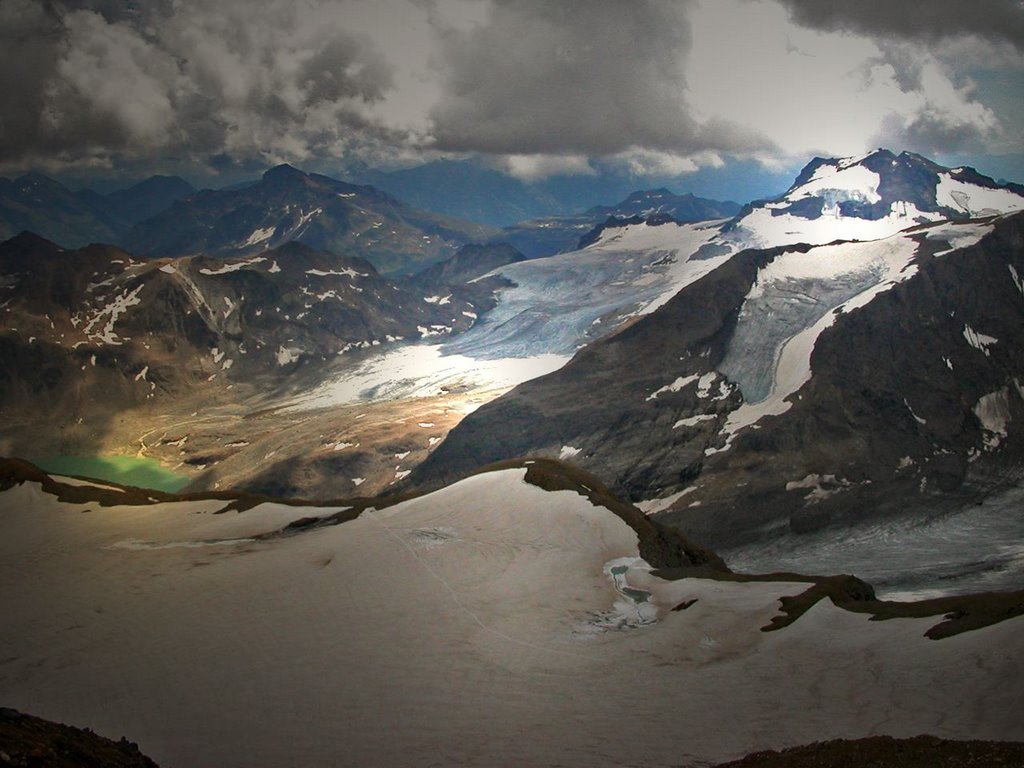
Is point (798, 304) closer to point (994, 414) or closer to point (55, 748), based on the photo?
point (994, 414)

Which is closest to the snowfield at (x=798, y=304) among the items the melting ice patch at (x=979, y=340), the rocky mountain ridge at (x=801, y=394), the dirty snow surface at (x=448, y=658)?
the melting ice patch at (x=979, y=340)

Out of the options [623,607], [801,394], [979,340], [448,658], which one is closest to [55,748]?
[448,658]

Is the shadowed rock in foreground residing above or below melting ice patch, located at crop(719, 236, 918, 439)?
below

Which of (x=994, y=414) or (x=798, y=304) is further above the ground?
(x=798, y=304)

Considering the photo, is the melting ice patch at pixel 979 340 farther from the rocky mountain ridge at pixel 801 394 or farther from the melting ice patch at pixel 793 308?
the melting ice patch at pixel 793 308

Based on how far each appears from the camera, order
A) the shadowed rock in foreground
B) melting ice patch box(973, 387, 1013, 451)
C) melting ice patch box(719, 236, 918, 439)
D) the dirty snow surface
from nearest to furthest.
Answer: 1. the shadowed rock in foreground
2. the dirty snow surface
3. melting ice patch box(973, 387, 1013, 451)
4. melting ice patch box(719, 236, 918, 439)

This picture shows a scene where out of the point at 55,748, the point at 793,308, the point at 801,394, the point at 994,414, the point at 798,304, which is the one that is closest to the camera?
the point at 55,748

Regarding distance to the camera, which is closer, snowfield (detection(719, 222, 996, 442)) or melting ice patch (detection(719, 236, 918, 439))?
snowfield (detection(719, 222, 996, 442))

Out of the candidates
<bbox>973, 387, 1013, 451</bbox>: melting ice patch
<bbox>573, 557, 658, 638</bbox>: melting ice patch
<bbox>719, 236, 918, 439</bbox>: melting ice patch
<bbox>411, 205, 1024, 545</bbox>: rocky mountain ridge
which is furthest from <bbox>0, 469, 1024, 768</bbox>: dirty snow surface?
<bbox>973, 387, 1013, 451</bbox>: melting ice patch

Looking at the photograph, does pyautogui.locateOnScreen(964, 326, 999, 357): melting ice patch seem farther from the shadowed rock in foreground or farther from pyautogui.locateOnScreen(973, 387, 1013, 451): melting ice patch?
the shadowed rock in foreground

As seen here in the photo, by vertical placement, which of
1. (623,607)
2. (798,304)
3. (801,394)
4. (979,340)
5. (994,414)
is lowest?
(623,607)
